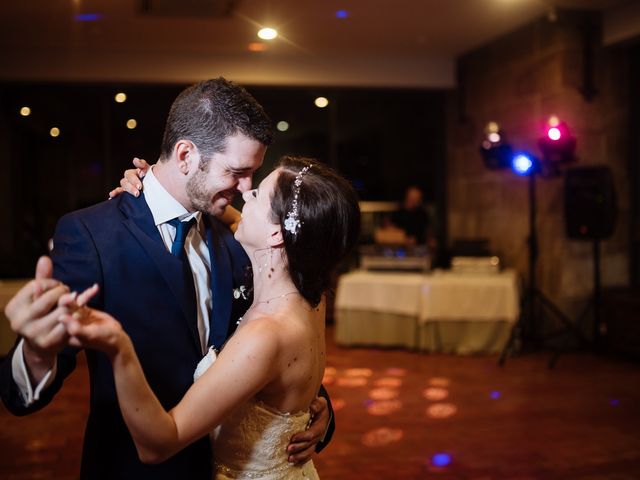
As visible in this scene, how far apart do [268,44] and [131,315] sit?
5.91m

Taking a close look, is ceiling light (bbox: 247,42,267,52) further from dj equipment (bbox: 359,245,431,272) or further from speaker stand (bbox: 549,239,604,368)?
speaker stand (bbox: 549,239,604,368)

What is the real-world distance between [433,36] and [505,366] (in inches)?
130

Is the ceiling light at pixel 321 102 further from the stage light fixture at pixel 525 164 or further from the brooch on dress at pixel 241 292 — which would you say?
the brooch on dress at pixel 241 292

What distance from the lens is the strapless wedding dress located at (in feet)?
4.93

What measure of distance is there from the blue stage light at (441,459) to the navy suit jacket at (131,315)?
2246 millimetres

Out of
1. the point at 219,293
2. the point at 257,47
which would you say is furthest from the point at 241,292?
the point at 257,47

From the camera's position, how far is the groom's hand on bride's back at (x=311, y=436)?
1.60 m

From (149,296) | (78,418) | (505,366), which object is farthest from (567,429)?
(149,296)

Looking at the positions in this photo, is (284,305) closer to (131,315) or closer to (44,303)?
(131,315)

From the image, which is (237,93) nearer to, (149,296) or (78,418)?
(149,296)

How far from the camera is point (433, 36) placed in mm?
6773

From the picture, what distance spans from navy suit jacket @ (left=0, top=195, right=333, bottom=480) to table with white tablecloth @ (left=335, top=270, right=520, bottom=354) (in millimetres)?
4723

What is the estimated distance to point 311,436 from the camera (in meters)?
1.63

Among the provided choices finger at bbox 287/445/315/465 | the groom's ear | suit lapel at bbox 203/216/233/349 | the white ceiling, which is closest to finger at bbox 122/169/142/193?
the groom's ear
